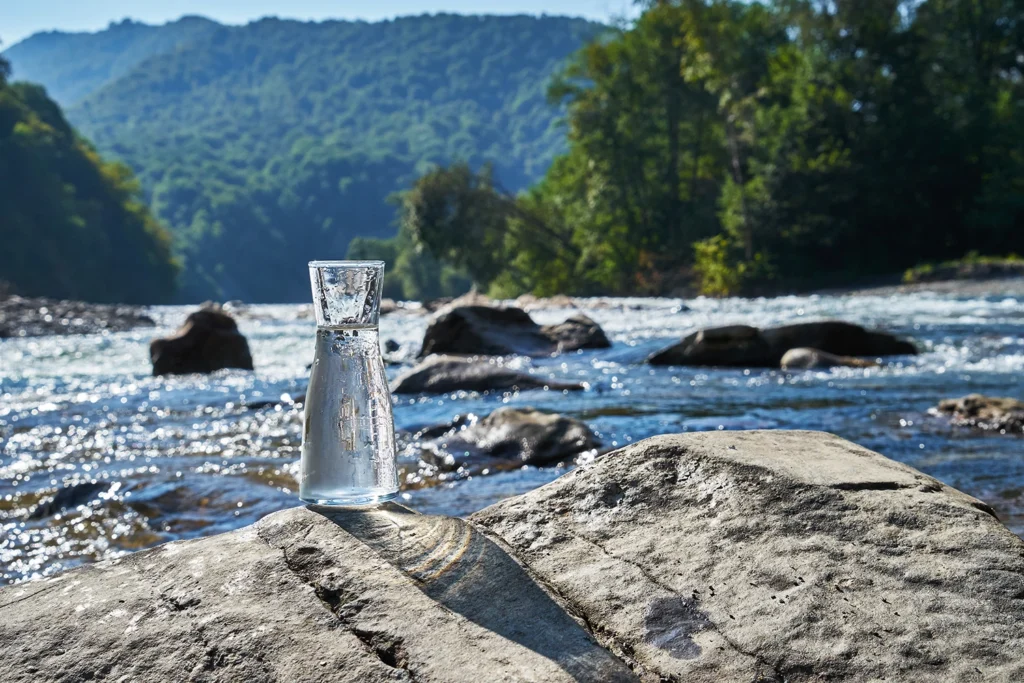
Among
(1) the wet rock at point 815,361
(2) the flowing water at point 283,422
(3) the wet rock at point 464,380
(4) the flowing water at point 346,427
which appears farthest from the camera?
(1) the wet rock at point 815,361

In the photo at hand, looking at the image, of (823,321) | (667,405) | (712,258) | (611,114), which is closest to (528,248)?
(611,114)

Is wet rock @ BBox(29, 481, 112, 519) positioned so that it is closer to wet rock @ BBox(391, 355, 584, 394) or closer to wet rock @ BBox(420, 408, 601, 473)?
wet rock @ BBox(420, 408, 601, 473)

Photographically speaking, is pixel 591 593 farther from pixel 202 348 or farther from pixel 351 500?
pixel 202 348

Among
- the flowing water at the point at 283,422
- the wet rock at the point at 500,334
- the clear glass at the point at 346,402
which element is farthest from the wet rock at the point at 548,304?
the clear glass at the point at 346,402

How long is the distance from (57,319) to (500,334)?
1665 cm

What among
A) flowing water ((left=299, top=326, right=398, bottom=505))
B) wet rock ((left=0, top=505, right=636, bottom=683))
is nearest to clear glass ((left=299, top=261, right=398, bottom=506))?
flowing water ((left=299, top=326, right=398, bottom=505))

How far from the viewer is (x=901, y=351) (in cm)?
1138

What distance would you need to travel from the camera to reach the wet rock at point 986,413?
628cm

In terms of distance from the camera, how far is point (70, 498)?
15.9 ft

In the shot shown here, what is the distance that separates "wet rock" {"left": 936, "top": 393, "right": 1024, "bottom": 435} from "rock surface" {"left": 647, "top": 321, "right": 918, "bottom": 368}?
372cm

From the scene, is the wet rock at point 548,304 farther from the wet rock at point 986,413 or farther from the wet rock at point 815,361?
the wet rock at point 986,413

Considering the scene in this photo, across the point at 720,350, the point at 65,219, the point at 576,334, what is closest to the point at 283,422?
the point at 720,350

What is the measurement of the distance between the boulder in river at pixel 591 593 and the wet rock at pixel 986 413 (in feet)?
16.4

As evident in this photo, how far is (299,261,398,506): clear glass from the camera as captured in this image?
1.92 m
